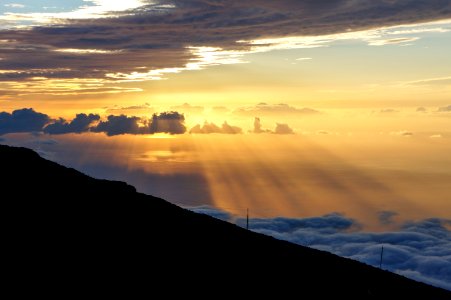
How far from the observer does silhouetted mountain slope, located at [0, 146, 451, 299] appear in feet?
184

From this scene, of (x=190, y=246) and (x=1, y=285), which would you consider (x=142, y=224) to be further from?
(x=1, y=285)

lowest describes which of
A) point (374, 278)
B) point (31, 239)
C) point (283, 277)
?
point (374, 278)

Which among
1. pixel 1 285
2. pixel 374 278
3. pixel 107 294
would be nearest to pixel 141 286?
pixel 107 294

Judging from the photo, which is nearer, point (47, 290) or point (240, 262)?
point (47, 290)

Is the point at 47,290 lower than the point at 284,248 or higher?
higher

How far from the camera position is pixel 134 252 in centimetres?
6700

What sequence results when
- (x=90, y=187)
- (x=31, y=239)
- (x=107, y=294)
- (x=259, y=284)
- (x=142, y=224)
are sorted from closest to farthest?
(x=107, y=294) → (x=31, y=239) → (x=259, y=284) → (x=142, y=224) → (x=90, y=187)

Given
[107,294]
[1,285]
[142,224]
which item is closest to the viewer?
[1,285]

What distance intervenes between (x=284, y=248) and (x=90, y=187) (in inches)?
1521

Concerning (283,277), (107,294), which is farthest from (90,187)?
(107,294)

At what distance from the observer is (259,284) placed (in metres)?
69.8

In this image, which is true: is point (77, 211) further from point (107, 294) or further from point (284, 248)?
point (284, 248)

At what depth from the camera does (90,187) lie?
95.9 metres

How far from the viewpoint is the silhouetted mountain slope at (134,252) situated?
184ft
